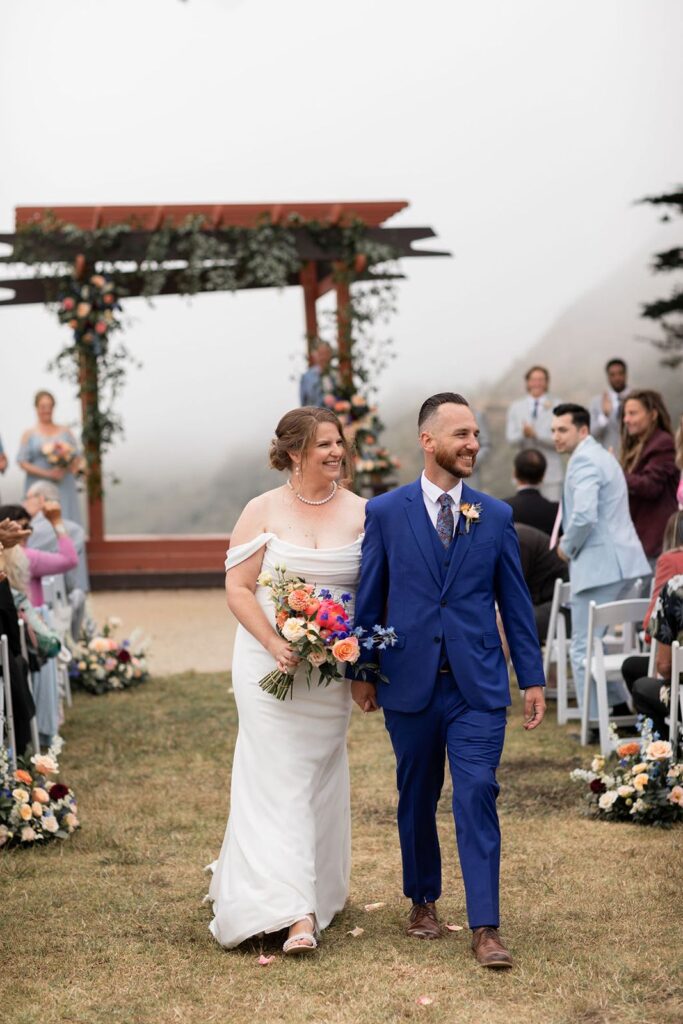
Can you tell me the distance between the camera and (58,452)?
13812mm

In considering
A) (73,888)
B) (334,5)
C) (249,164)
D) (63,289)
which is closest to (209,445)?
(249,164)

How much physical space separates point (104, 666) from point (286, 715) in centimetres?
529

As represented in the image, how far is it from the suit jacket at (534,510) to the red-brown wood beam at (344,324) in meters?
6.29

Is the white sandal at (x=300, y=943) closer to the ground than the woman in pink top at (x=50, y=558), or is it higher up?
closer to the ground

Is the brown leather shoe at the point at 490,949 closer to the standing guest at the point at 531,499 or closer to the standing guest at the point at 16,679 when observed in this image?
the standing guest at the point at 16,679

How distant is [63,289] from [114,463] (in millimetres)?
15347

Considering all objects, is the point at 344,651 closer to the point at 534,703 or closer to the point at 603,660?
the point at 534,703

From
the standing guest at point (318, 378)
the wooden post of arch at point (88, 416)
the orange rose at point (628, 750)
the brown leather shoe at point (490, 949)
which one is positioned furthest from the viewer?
the wooden post of arch at point (88, 416)

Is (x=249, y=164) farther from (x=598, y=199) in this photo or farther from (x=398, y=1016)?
(x=398, y=1016)

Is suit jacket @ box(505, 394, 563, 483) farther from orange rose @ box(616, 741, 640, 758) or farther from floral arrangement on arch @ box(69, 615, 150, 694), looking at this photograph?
orange rose @ box(616, 741, 640, 758)

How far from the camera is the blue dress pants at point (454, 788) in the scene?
4262 mm

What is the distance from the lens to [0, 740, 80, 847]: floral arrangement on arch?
5.75 m

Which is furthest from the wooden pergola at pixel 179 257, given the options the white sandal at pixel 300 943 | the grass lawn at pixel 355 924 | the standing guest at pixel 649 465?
the white sandal at pixel 300 943

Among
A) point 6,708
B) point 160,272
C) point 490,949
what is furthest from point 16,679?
point 160,272
